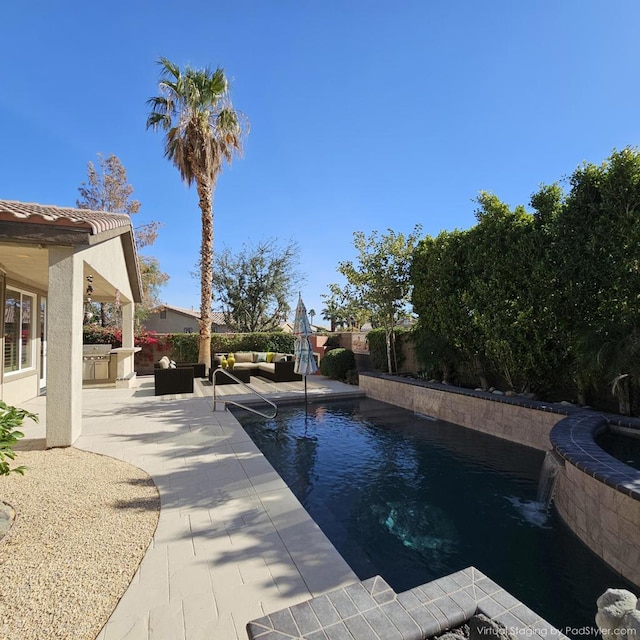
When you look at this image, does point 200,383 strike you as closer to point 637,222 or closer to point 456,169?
point 456,169

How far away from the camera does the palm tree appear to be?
1527 centimetres

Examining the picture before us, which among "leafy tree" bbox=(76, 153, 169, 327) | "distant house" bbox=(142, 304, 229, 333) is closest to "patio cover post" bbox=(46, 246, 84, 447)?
"leafy tree" bbox=(76, 153, 169, 327)

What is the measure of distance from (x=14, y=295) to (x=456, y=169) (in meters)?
13.7

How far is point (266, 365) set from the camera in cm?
1647

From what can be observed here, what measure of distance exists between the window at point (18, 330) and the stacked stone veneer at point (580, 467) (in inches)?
450

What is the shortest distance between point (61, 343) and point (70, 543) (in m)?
3.85

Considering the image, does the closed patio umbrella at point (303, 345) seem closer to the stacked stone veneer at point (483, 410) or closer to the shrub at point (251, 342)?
the stacked stone veneer at point (483, 410)

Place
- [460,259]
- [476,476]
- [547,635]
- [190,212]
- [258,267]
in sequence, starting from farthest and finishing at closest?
1. [258,267]
2. [190,212]
3. [460,259]
4. [476,476]
5. [547,635]

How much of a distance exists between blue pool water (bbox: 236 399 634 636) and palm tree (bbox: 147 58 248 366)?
37.0 ft

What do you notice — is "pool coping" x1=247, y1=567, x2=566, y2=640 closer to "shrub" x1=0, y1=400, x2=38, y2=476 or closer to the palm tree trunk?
"shrub" x1=0, y1=400, x2=38, y2=476

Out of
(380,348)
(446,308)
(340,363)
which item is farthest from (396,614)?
(340,363)

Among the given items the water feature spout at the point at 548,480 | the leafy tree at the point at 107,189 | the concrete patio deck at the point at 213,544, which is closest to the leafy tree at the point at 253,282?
the leafy tree at the point at 107,189

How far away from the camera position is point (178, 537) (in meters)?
3.54

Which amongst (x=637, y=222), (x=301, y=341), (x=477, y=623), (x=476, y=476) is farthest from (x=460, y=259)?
(x=477, y=623)
